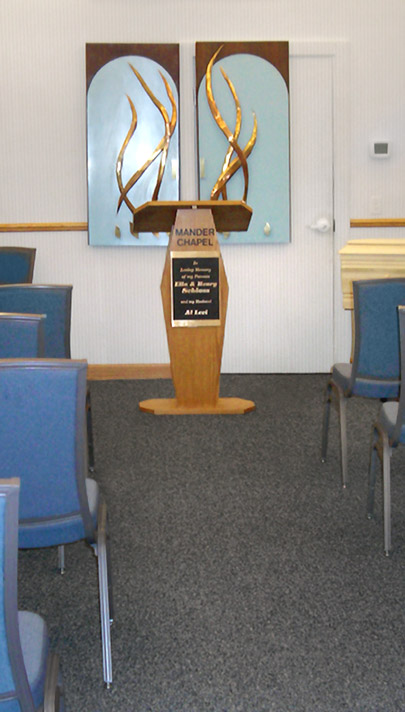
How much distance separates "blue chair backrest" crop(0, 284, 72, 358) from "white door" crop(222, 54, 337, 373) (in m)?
2.74

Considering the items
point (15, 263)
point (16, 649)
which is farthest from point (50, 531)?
point (15, 263)

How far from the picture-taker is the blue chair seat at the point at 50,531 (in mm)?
1919

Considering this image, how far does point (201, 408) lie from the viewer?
489cm

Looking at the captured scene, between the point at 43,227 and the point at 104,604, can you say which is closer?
the point at 104,604

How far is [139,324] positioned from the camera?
631cm

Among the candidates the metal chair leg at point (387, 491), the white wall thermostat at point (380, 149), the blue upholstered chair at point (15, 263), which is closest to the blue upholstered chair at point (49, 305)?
the metal chair leg at point (387, 491)

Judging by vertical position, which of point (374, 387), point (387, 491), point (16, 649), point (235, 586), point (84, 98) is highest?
point (84, 98)

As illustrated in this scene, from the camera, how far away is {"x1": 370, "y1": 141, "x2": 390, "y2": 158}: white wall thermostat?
20.2ft

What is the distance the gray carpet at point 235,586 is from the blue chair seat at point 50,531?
384 millimetres

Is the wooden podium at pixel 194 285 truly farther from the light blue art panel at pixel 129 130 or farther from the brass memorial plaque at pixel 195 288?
the light blue art panel at pixel 129 130

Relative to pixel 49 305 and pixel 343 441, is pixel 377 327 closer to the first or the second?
pixel 343 441

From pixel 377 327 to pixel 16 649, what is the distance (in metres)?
2.40

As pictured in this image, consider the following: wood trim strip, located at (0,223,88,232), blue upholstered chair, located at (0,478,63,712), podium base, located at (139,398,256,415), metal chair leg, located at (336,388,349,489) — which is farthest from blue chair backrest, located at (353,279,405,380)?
wood trim strip, located at (0,223,88,232)

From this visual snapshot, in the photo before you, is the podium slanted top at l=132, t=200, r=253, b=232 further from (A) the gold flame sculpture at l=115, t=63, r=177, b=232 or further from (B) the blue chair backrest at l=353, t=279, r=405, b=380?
(B) the blue chair backrest at l=353, t=279, r=405, b=380
